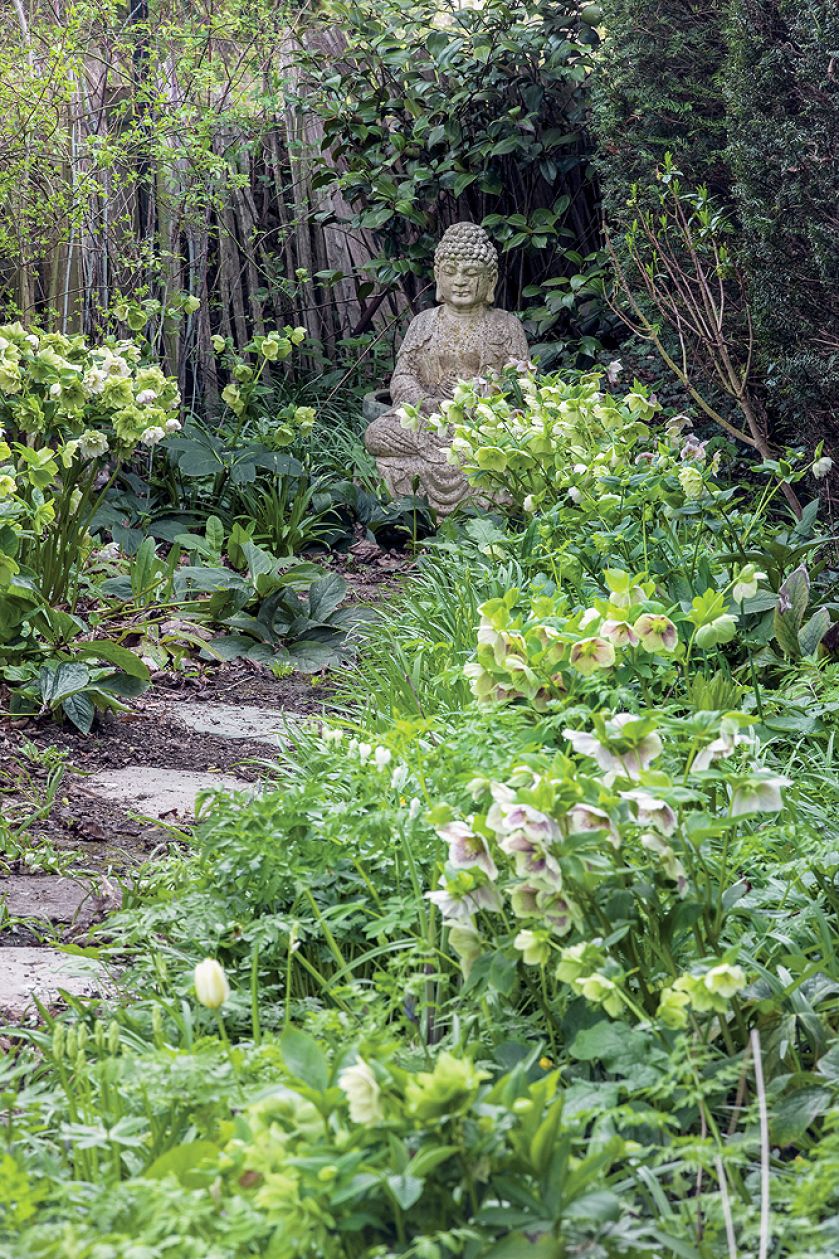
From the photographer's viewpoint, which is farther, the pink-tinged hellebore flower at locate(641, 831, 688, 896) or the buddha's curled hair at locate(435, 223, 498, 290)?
the buddha's curled hair at locate(435, 223, 498, 290)

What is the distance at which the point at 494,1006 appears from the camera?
175 centimetres

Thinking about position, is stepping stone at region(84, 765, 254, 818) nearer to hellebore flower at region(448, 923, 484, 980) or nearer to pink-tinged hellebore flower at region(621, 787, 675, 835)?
hellebore flower at region(448, 923, 484, 980)

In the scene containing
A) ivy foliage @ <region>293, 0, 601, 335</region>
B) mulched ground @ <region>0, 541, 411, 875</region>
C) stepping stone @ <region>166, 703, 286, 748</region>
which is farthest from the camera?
ivy foliage @ <region>293, 0, 601, 335</region>

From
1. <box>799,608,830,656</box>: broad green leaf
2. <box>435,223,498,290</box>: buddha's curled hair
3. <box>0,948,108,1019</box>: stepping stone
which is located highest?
<box>435,223,498,290</box>: buddha's curled hair

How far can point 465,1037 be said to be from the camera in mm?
1671

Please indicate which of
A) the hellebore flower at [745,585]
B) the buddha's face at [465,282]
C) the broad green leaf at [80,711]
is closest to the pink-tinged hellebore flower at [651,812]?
the hellebore flower at [745,585]

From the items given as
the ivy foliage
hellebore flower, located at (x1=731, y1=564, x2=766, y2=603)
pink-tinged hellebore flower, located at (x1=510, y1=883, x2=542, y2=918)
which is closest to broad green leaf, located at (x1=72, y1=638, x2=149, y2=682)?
hellebore flower, located at (x1=731, y1=564, x2=766, y2=603)

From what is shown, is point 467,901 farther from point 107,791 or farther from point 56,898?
point 107,791

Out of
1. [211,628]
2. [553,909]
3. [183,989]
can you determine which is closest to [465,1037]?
[553,909]

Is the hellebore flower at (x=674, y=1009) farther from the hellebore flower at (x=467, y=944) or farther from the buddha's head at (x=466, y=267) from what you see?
the buddha's head at (x=466, y=267)

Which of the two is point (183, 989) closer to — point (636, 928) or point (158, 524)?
point (636, 928)

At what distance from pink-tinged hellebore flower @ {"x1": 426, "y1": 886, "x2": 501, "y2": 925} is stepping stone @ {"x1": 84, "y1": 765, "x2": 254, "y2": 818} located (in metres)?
1.51

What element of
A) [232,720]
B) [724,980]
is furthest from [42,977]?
[232,720]

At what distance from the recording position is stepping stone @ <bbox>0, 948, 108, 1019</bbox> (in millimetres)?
2098
